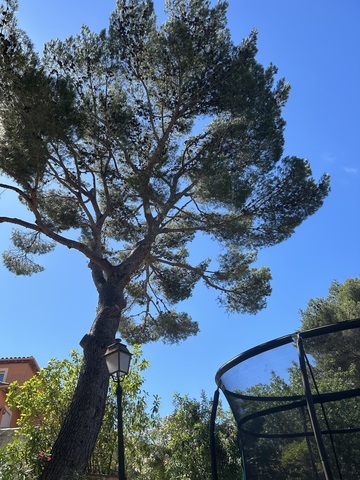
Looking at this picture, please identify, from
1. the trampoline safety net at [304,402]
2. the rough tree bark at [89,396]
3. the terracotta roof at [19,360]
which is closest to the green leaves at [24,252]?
the rough tree bark at [89,396]

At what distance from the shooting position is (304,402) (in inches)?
119

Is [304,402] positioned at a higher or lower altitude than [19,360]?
lower

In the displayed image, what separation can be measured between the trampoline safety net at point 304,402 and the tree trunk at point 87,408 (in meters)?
2.27

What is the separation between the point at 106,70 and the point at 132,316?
5674mm

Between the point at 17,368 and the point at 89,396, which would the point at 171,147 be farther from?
the point at 17,368

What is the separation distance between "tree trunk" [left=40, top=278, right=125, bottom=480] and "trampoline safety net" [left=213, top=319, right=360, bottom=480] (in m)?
2.27

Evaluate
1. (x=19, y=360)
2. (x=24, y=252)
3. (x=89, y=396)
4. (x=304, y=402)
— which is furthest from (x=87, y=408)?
(x=19, y=360)

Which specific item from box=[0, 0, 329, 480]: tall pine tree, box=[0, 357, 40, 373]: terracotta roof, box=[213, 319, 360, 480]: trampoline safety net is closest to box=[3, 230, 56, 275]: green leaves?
box=[0, 0, 329, 480]: tall pine tree

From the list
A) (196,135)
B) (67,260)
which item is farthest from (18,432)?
(196,135)

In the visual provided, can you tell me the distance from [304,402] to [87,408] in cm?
305

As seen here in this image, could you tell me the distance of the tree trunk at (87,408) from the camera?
4.62 m

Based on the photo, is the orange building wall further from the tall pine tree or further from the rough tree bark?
the rough tree bark

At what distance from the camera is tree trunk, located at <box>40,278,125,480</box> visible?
462cm

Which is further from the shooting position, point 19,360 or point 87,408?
point 19,360
